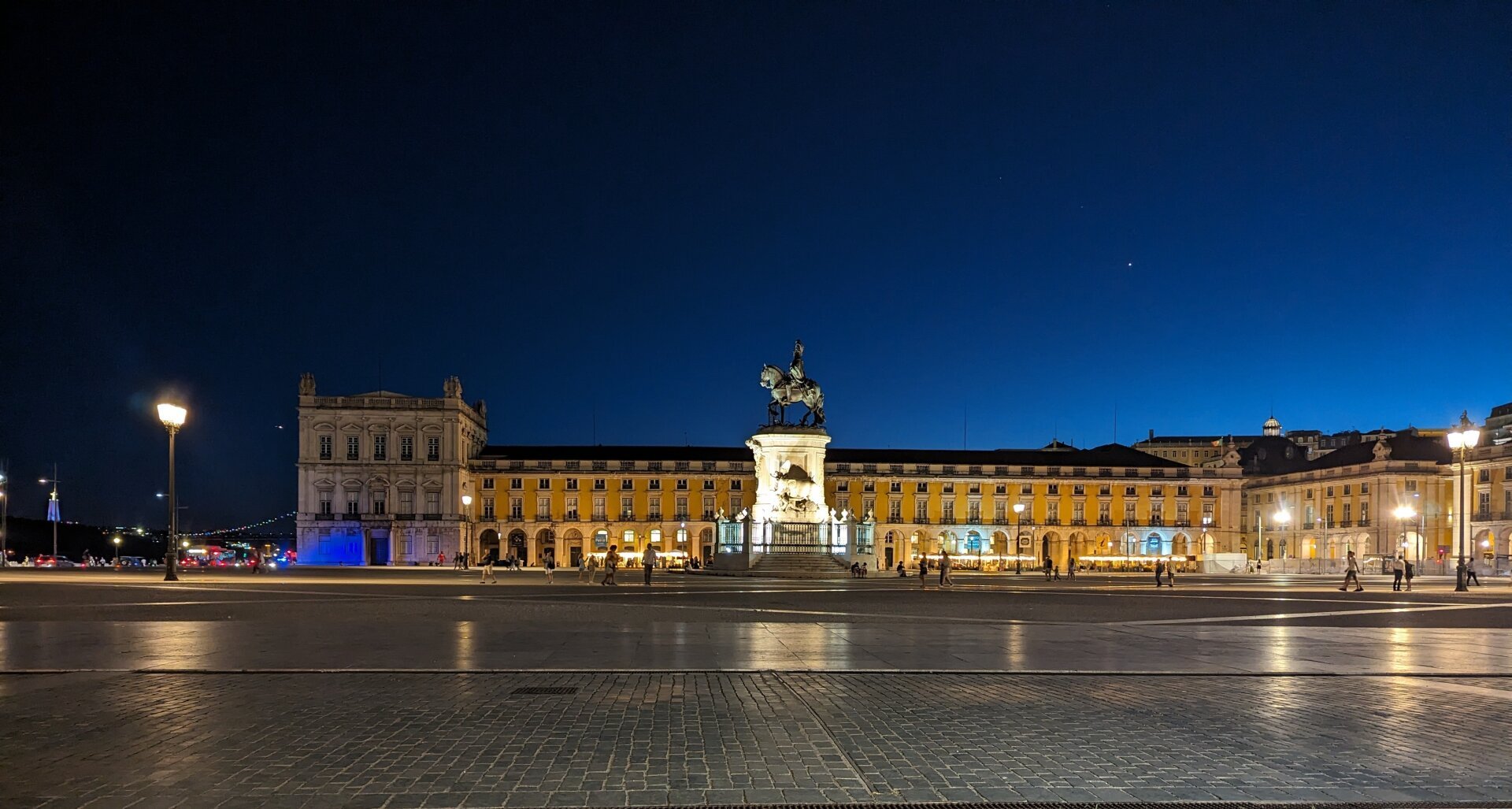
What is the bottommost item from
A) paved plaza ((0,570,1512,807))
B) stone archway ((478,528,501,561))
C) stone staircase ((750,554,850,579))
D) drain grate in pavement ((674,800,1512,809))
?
stone archway ((478,528,501,561))

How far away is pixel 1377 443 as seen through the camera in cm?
9200

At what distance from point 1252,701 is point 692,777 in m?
5.66

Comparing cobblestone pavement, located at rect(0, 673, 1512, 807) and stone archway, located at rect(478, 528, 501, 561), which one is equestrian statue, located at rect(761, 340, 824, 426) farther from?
stone archway, located at rect(478, 528, 501, 561)

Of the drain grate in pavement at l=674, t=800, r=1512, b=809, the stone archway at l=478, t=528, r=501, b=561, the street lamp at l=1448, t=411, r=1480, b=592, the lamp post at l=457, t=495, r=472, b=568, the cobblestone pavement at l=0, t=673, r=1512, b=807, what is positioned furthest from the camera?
the stone archway at l=478, t=528, r=501, b=561

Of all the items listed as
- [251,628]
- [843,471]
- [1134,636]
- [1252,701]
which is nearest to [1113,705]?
[1252,701]

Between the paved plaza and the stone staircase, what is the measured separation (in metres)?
25.7

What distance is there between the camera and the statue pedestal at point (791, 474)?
4684 cm

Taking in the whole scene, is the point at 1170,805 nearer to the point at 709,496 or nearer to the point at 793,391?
the point at 793,391

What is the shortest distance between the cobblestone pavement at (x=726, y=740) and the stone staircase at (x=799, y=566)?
3346cm

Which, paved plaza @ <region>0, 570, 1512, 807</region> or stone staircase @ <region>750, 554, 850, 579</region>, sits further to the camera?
stone staircase @ <region>750, 554, 850, 579</region>

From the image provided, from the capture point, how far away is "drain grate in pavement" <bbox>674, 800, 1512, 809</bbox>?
6.23 meters

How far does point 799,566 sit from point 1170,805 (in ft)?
129

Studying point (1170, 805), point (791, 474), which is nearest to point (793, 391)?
point (791, 474)

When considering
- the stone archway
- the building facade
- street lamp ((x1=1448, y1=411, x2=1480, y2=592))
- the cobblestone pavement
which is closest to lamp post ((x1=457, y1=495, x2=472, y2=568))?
the building facade
